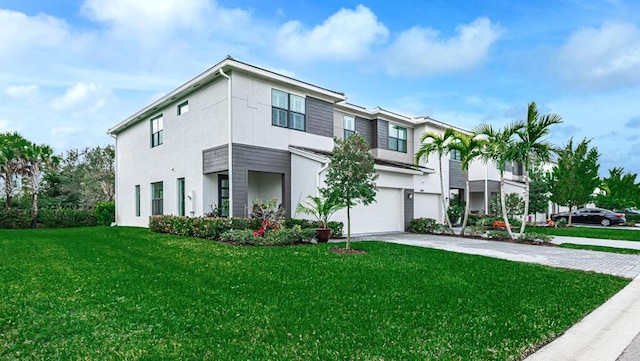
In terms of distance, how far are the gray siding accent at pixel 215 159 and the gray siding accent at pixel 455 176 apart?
49.7 feet

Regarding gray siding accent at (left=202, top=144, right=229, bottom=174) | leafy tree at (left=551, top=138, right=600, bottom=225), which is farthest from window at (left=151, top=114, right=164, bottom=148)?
leafy tree at (left=551, top=138, right=600, bottom=225)

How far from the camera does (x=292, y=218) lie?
1423cm

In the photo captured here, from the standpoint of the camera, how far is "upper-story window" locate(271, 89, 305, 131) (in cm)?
1434

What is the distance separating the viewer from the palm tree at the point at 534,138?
1365 cm

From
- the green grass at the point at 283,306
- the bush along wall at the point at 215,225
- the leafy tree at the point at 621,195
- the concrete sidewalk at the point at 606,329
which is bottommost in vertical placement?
the concrete sidewalk at the point at 606,329

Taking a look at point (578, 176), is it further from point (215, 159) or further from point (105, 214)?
point (105, 214)

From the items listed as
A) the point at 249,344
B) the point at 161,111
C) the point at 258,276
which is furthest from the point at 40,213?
the point at 249,344

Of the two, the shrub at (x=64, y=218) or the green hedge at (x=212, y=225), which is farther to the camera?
the shrub at (x=64, y=218)

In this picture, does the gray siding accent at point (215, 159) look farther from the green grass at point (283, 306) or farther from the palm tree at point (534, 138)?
the palm tree at point (534, 138)

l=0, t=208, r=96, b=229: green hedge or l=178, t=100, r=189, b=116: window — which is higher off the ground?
l=178, t=100, r=189, b=116: window

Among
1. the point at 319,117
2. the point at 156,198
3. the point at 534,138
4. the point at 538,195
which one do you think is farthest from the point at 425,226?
the point at 156,198

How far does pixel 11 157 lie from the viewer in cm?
2020

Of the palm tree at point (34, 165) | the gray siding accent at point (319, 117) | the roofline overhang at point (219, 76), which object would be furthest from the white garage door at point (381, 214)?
the palm tree at point (34, 165)

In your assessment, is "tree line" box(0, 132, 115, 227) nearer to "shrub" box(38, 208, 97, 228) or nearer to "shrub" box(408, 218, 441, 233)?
"shrub" box(38, 208, 97, 228)
